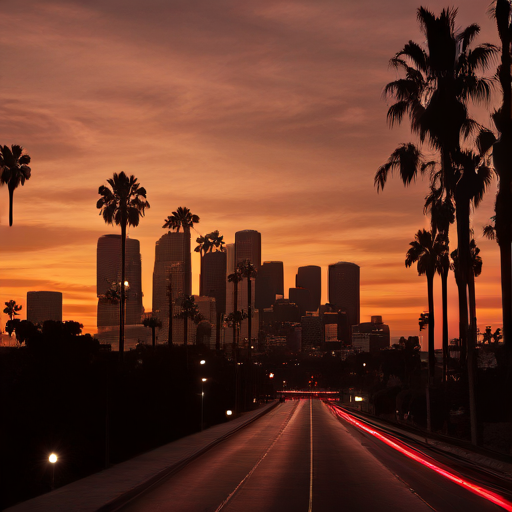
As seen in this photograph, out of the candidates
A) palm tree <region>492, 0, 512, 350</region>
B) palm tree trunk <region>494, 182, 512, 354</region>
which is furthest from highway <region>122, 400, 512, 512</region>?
palm tree <region>492, 0, 512, 350</region>

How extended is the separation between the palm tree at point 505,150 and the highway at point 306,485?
30.7 ft

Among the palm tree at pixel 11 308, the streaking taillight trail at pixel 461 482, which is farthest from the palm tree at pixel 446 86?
the palm tree at pixel 11 308

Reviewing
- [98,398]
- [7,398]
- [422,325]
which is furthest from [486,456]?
[422,325]

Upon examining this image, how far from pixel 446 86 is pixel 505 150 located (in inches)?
162

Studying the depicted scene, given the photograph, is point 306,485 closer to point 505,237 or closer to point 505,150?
point 505,237

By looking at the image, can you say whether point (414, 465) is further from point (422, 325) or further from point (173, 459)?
point (422, 325)

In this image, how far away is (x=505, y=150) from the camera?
30641 millimetres

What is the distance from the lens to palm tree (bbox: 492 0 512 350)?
101 feet

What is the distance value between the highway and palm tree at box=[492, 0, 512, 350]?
937cm

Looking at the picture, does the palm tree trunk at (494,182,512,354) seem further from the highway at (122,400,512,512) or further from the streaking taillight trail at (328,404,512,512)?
the highway at (122,400,512,512)

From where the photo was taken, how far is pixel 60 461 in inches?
1130

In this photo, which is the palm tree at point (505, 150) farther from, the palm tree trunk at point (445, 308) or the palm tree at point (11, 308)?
the palm tree at point (11, 308)

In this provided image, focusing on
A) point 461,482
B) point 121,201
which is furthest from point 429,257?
point 461,482

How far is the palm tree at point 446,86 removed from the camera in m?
31.2
